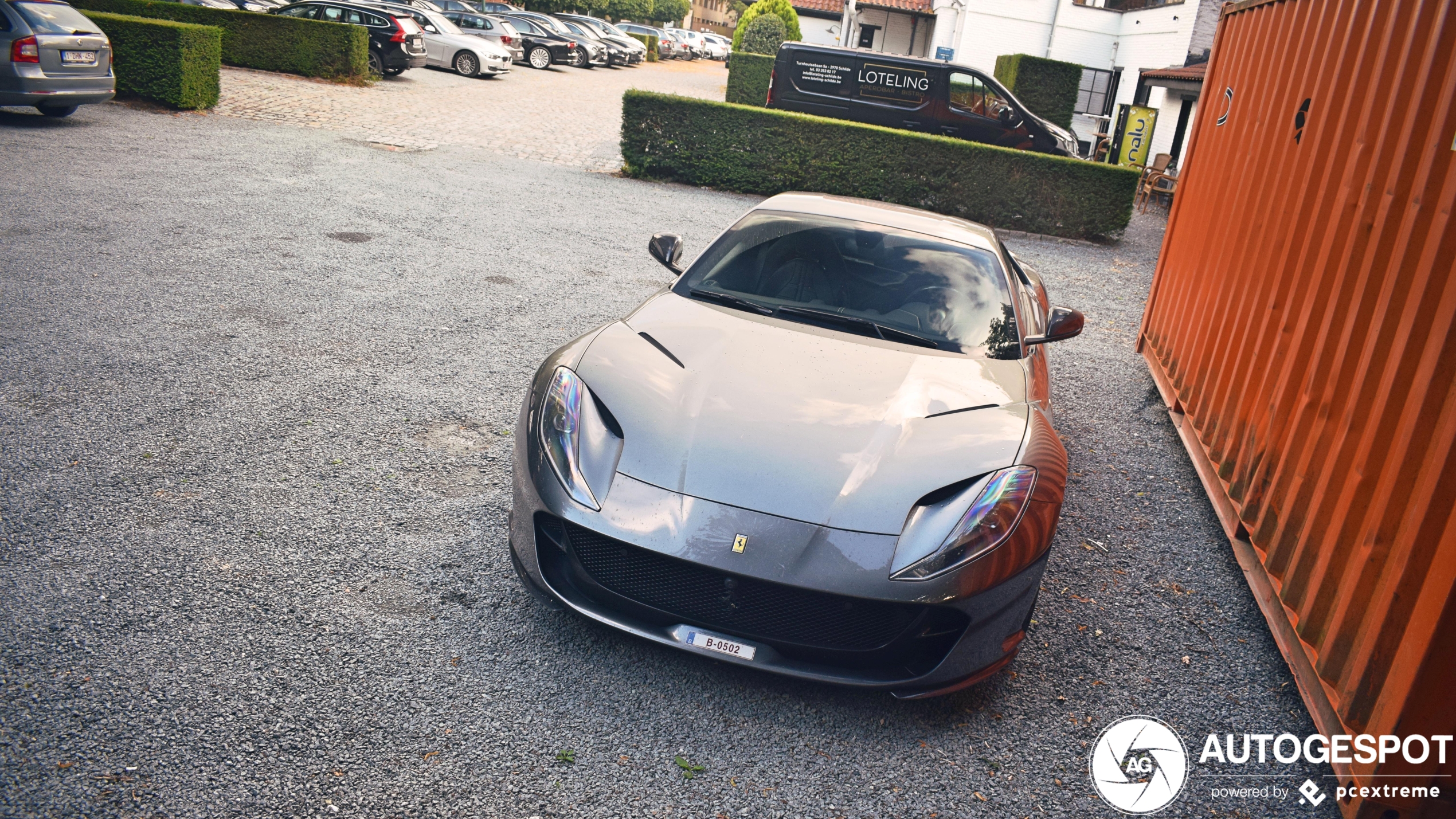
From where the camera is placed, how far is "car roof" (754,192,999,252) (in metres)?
4.59

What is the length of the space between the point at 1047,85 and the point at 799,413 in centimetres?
2119

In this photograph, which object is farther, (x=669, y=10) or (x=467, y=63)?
(x=669, y=10)

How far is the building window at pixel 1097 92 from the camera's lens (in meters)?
25.9

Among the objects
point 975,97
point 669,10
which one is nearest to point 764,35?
point 975,97

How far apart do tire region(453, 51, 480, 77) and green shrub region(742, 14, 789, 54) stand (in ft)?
39.0

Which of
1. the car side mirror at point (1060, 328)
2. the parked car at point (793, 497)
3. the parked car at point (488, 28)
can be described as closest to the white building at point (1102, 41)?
the parked car at point (488, 28)

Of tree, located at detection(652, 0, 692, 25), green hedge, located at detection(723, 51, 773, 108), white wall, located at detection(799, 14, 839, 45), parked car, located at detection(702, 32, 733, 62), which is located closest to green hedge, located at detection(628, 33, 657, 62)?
white wall, located at detection(799, 14, 839, 45)

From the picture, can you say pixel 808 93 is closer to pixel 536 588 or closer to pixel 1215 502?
pixel 1215 502

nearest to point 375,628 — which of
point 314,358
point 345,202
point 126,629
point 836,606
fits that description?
point 126,629

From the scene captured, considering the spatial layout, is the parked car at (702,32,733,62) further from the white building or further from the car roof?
the car roof

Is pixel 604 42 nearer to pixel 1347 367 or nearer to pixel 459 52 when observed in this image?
pixel 459 52

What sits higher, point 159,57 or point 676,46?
point 676,46

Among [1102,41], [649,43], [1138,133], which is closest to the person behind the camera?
[1138,133]

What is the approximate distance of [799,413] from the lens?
322 cm
